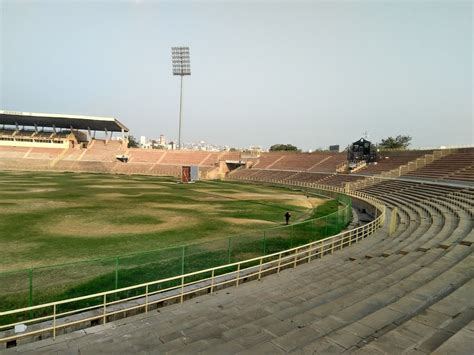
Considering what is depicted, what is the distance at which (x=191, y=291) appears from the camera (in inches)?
389

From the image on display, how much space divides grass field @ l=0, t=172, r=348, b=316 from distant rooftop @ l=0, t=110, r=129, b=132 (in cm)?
5180

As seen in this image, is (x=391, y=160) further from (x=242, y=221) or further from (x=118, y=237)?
(x=118, y=237)

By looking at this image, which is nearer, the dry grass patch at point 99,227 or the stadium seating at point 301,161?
the dry grass patch at point 99,227

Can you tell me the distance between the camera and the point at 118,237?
18.4 metres

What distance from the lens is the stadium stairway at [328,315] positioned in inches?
226

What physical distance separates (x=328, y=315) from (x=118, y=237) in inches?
549

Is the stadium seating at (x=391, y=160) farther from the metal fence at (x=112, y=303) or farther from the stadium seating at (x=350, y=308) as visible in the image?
the metal fence at (x=112, y=303)

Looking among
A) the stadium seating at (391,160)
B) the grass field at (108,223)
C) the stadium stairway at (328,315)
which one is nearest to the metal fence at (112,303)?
the stadium stairway at (328,315)

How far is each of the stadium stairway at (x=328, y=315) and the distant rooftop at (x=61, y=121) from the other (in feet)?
268

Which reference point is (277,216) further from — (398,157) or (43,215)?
(398,157)

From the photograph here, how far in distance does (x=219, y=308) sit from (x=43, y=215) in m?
20.0

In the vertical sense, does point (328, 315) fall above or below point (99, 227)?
above

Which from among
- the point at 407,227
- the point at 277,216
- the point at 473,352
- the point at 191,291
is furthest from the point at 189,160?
the point at 473,352

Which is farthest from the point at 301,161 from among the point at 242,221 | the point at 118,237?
the point at 118,237
